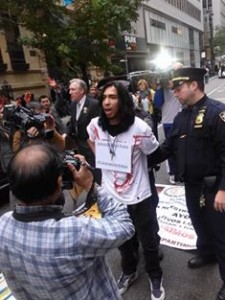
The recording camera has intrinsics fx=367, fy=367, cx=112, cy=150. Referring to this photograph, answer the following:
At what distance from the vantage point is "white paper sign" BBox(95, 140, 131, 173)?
8.60 ft

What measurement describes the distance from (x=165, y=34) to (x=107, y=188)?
45762mm

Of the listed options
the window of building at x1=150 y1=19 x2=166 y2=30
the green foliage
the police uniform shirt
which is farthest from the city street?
the window of building at x1=150 y1=19 x2=166 y2=30

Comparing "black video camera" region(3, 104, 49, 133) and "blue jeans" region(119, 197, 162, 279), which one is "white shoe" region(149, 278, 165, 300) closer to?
"blue jeans" region(119, 197, 162, 279)

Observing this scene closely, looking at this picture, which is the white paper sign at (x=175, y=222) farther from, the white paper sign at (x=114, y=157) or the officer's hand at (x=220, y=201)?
the white paper sign at (x=114, y=157)

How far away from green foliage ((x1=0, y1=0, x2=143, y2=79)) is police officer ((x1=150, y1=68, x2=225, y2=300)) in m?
8.66

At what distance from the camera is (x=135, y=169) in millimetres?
2662

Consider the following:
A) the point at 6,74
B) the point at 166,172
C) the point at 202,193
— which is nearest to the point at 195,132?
the point at 202,193

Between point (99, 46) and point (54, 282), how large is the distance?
11.4m

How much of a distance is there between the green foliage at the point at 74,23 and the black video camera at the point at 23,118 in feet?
25.4

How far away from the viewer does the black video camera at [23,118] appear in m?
3.18

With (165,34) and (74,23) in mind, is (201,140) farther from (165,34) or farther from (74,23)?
(165,34)

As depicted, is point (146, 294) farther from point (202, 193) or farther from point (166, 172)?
point (166, 172)

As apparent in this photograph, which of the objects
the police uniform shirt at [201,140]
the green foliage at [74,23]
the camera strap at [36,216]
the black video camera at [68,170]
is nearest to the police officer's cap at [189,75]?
the police uniform shirt at [201,140]

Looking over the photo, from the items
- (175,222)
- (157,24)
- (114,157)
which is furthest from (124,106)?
(157,24)
